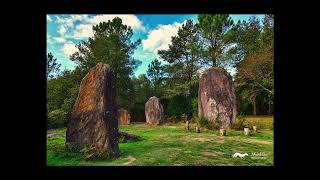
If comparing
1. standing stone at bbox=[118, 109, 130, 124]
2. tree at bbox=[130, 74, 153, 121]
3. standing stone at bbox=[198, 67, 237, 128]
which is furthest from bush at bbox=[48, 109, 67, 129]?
standing stone at bbox=[198, 67, 237, 128]

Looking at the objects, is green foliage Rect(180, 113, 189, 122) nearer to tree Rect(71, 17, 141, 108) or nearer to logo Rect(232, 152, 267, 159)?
tree Rect(71, 17, 141, 108)

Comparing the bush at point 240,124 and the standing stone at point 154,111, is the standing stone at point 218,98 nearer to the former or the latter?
the bush at point 240,124

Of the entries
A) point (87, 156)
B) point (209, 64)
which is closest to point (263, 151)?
point (87, 156)

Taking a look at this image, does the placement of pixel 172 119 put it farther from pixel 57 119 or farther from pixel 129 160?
pixel 129 160

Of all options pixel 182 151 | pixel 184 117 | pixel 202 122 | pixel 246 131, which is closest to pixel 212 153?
pixel 182 151

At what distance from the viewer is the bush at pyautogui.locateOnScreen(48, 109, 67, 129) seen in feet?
33.4

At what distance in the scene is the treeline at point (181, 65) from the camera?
11.3m

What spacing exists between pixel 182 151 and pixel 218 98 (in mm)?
4204

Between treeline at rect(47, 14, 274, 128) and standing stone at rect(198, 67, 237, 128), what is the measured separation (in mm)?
972

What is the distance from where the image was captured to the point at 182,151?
8.26 metres
